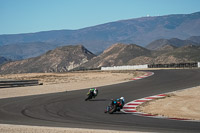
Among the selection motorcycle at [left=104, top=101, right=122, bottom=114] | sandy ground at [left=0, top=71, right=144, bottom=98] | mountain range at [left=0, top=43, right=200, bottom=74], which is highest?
mountain range at [left=0, top=43, right=200, bottom=74]

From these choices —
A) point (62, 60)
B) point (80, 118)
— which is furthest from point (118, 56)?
point (80, 118)

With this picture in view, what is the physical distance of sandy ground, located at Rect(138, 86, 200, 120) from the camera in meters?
16.9

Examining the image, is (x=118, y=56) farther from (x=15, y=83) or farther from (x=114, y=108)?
(x=114, y=108)

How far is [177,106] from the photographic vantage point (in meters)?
19.5

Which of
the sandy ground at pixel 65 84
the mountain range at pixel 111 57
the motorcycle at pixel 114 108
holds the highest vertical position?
the mountain range at pixel 111 57

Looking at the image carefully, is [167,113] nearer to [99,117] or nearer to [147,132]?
[99,117]

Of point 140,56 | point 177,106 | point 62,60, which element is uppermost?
point 140,56

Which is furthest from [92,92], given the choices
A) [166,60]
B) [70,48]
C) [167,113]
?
[70,48]

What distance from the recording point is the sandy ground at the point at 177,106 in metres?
16.9

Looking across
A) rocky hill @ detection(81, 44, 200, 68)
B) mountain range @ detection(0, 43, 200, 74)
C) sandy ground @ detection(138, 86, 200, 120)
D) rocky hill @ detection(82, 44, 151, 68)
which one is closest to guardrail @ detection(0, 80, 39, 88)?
sandy ground @ detection(138, 86, 200, 120)

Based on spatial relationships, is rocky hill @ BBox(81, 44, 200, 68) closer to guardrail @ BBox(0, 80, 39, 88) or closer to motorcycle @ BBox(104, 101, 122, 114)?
guardrail @ BBox(0, 80, 39, 88)

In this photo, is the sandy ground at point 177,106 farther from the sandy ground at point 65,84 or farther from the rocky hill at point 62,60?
the rocky hill at point 62,60

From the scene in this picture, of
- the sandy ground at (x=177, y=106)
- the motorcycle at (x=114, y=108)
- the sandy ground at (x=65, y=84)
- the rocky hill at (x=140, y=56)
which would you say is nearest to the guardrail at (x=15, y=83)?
the sandy ground at (x=65, y=84)

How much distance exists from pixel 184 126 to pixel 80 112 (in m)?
5.69
